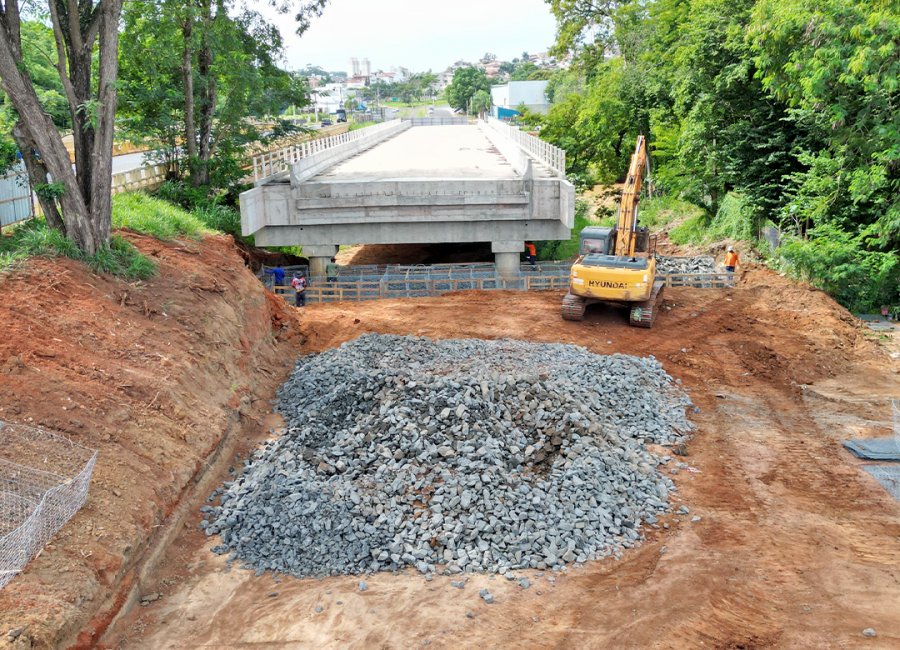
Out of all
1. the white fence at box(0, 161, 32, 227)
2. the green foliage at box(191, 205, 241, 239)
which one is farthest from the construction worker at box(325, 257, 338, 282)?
the white fence at box(0, 161, 32, 227)

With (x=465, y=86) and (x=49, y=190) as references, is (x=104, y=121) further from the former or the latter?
(x=465, y=86)

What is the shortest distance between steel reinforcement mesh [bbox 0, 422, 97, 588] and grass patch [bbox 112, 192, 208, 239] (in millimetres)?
10059

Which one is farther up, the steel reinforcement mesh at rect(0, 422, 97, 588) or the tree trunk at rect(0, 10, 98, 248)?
the tree trunk at rect(0, 10, 98, 248)

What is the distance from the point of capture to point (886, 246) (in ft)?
78.0

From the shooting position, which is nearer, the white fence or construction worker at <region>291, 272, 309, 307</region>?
the white fence

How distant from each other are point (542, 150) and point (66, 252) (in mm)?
24863

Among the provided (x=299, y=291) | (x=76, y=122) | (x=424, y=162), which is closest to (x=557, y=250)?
(x=424, y=162)

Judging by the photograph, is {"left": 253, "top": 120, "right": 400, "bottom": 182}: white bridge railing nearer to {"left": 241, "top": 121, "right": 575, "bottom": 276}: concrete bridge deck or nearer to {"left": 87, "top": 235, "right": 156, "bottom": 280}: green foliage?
{"left": 241, "top": 121, "right": 575, "bottom": 276}: concrete bridge deck

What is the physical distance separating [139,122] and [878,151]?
1068 inches

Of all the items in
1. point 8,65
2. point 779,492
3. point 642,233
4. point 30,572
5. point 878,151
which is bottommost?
point 779,492

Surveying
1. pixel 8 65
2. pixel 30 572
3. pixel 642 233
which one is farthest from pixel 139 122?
pixel 30 572

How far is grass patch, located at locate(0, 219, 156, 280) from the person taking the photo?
46.8 feet

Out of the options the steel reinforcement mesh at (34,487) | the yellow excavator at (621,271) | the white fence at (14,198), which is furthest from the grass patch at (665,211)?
the steel reinforcement mesh at (34,487)

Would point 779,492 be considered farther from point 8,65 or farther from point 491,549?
point 8,65
